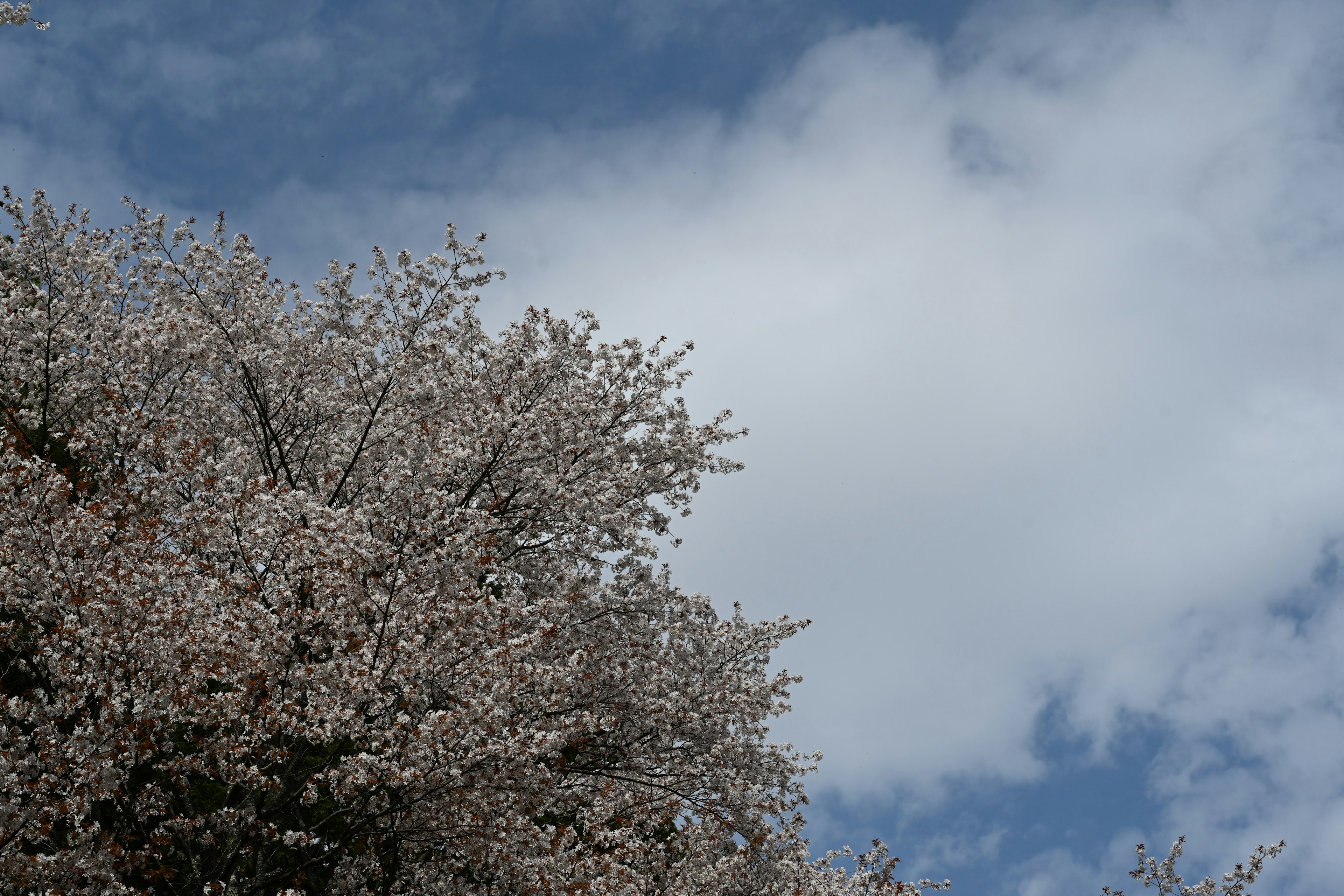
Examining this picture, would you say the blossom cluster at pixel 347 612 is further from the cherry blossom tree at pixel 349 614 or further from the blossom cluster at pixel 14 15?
the blossom cluster at pixel 14 15

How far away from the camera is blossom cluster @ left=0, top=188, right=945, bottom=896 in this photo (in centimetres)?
1240

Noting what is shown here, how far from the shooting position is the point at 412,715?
12570mm

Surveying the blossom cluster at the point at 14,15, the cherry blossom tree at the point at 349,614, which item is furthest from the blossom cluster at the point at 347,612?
the blossom cluster at the point at 14,15

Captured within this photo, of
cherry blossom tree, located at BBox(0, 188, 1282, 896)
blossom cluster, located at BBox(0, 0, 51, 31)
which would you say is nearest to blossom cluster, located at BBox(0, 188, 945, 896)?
cherry blossom tree, located at BBox(0, 188, 1282, 896)

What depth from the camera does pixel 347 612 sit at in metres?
12.9

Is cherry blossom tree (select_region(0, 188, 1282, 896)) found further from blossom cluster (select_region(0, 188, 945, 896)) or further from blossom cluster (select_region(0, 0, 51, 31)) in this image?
blossom cluster (select_region(0, 0, 51, 31))

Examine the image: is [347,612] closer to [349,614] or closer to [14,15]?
[349,614]

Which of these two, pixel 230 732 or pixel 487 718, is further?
pixel 230 732

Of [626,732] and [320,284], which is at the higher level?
[320,284]

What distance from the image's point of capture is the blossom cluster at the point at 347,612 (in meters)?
12.4

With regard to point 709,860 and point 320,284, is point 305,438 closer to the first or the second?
point 320,284

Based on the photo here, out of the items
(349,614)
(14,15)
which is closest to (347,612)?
(349,614)

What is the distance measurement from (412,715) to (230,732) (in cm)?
268

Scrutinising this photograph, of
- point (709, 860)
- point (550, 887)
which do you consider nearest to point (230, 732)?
point (550, 887)
